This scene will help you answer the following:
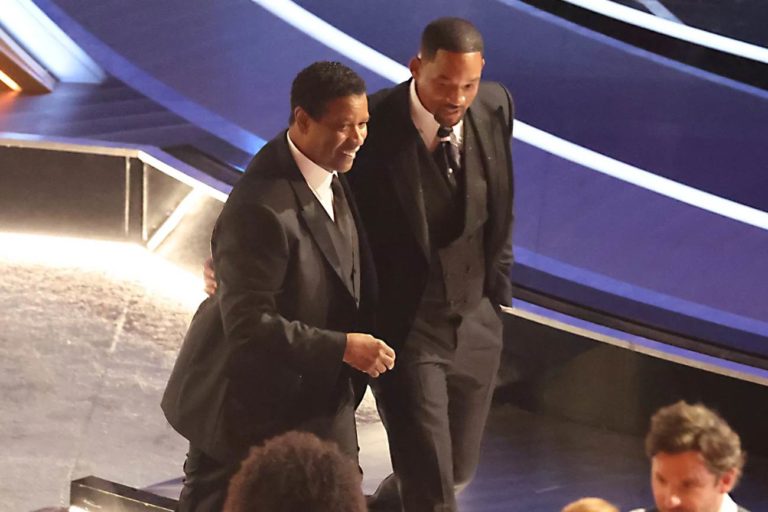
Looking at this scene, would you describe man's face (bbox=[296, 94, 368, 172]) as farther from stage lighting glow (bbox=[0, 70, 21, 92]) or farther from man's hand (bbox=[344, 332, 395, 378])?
stage lighting glow (bbox=[0, 70, 21, 92])

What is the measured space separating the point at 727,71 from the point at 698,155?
363 millimetres

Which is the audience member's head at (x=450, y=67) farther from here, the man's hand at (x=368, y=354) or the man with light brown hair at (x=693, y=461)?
the man with light brown hair at (x=693, y=461)

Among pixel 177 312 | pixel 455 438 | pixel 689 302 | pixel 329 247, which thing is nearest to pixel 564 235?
pixel 689 302

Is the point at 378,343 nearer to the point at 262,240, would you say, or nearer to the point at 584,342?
the point at 262,240

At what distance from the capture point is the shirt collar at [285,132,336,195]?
10.00ft

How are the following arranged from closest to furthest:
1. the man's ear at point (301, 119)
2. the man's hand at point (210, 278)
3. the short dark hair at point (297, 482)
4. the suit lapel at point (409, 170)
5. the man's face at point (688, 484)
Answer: the short dark hair at point (297, 482), the man's face at point (688, 484), the man's ear at point (301, 119), the man's hand at point (210, 278), the suit lapel at point (409, 170)

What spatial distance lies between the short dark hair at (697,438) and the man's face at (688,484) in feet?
0.04

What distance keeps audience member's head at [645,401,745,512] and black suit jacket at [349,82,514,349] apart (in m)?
0.83

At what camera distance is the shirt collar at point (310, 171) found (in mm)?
3047

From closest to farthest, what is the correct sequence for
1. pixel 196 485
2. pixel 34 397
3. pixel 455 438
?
1. pixel 196 485
2. pixel 455 438
3. pixel 34 397

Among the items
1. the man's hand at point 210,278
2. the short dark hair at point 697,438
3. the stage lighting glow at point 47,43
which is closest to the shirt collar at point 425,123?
the man's hand at point 210,278

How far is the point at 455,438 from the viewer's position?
11.9 ft

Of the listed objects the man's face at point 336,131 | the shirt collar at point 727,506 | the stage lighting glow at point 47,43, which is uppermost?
the stage lighting glow at point 47,43

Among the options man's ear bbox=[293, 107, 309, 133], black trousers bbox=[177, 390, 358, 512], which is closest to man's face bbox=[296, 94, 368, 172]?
man's ear bbox=[293, 107, 309, 133]
